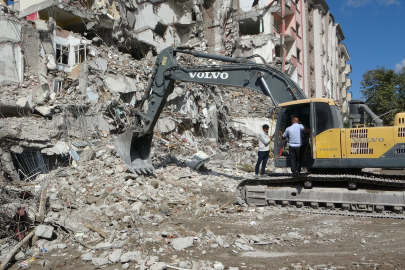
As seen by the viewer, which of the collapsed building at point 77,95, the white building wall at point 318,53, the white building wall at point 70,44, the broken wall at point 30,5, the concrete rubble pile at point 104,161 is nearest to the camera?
the concrete rubble pile at point 104,161

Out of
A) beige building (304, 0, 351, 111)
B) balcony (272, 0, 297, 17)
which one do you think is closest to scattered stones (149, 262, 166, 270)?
balcony (272, 0, 297, 17)

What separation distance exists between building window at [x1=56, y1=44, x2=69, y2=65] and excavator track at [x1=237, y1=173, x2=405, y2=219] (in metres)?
12.7

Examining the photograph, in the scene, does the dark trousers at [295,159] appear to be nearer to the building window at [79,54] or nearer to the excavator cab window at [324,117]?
the excavator cab window at [324,117]

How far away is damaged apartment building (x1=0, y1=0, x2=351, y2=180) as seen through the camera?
10.5 meters

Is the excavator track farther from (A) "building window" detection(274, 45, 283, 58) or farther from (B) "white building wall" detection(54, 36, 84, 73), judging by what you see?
(A) "building window" detection(274, 45, 283, 58)

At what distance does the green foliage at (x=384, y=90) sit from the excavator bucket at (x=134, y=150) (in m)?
22.0

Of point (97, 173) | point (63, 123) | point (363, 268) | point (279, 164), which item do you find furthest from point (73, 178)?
point (363, 268)

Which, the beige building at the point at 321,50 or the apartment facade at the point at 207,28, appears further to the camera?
the beige building at the point at 321,50

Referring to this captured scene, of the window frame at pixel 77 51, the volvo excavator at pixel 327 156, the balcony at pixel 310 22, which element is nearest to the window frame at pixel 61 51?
the window frame at pixel 77 51

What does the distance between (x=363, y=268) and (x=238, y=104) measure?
17409mm

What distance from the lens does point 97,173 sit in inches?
324

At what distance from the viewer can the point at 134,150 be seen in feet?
28.2

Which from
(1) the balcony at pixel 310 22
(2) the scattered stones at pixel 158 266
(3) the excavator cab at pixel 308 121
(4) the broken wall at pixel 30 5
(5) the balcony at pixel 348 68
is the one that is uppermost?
(1) the balcony at pixel 310 22

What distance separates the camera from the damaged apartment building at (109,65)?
34.6 ft
